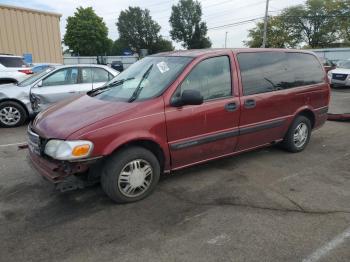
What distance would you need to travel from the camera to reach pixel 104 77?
878 cm

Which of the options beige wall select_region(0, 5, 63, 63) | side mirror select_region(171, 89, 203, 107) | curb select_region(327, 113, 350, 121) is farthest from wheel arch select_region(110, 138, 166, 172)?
beige wall select_region(0, 5, 63, 63)

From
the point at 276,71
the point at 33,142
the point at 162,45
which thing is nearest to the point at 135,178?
the point at 33,142

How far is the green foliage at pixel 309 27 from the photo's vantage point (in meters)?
56.6

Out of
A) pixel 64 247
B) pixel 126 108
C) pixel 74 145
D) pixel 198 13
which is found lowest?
pixel 64 247

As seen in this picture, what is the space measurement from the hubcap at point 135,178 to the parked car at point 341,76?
→ 15.1 m

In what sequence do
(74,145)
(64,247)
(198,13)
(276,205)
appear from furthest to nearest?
(198,13), (276,205), (74,145), (64,247)

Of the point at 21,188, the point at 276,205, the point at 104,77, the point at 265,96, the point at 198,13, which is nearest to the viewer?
the point at 276,205

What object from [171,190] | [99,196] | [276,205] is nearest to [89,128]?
[99,196]

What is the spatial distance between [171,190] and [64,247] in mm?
1550

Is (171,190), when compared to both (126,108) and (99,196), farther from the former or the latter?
(126,108)

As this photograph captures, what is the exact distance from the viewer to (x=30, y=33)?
17.9 m

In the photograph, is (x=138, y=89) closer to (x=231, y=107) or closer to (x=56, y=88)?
(x=231, y=107)

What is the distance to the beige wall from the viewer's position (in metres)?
17.0

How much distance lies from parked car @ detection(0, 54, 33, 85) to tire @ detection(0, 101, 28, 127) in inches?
101
